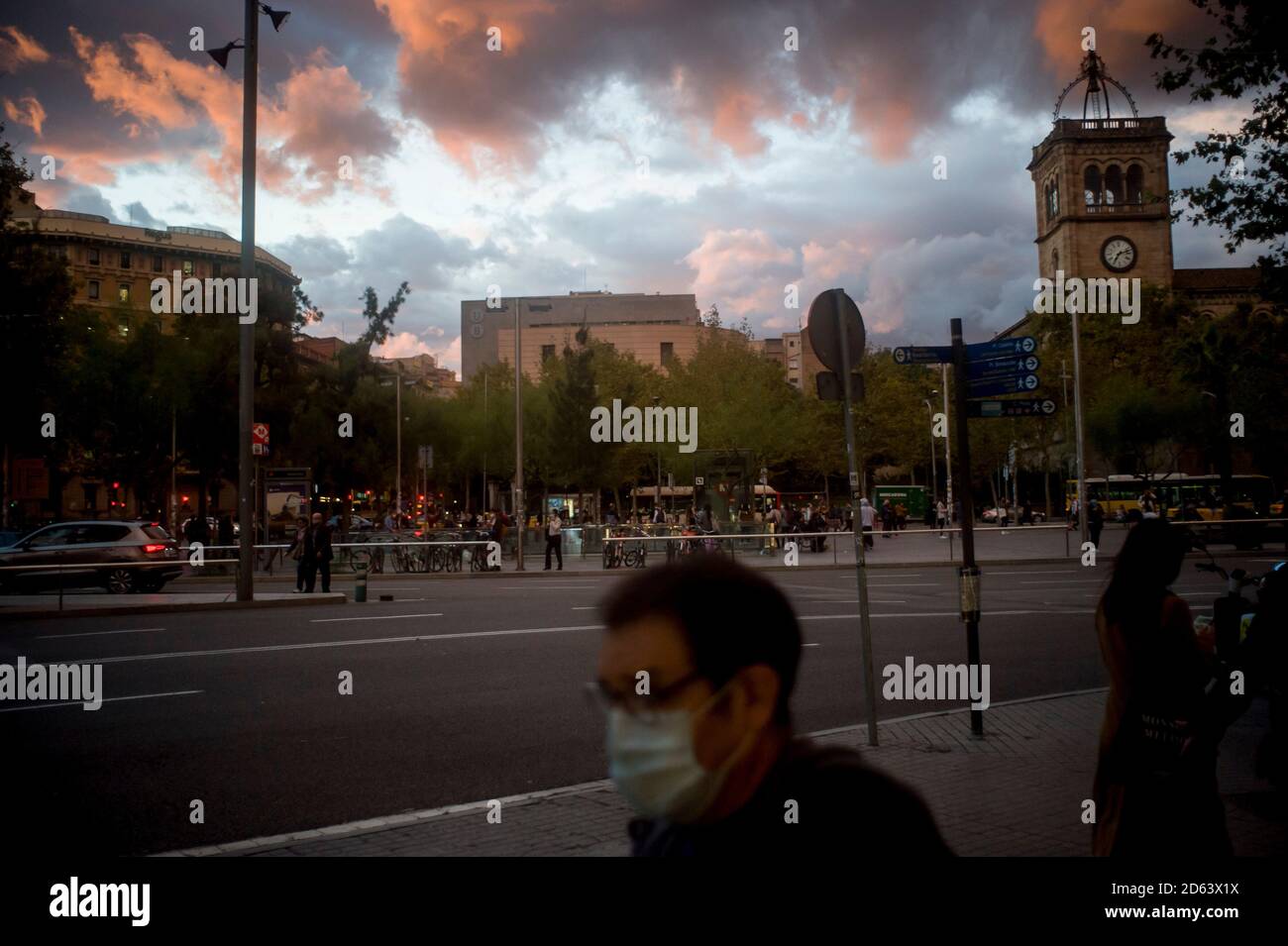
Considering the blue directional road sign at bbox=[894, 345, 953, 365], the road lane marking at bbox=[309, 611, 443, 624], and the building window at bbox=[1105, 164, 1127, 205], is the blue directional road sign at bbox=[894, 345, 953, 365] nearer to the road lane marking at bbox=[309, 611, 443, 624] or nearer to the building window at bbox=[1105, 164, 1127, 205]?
the road lane marking at bbox=[309, 611, 443, 624]

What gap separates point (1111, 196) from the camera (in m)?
79.0

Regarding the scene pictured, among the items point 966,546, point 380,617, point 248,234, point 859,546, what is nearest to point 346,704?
point 859,546

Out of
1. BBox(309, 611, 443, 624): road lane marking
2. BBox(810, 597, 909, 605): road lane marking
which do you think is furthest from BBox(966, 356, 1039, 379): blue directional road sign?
BBox(309, 611, 443, 624): road lane marking

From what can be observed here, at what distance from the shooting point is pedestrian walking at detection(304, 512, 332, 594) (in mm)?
21484

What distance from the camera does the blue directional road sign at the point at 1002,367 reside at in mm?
7922

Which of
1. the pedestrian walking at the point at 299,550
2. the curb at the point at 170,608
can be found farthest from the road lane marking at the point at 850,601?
the pedestrian walking at the point at 299,550

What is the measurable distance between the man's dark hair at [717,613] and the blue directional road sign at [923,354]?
704cm

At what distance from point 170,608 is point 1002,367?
49.2 feet

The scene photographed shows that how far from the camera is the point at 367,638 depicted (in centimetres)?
1316

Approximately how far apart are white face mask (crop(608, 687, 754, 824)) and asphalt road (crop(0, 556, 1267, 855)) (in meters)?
4.39

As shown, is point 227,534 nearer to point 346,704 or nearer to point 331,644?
point 331,644

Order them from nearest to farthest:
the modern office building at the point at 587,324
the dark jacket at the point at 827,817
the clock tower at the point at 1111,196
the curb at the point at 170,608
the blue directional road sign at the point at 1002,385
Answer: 1. the dark jacket at the point at 827,817
2. the blue directional road sign at the point at 1002,385
3. the curb at the point at 170,608
4. the clock tower at the point at 1111,196
5. the modern office building at the point at 587,324

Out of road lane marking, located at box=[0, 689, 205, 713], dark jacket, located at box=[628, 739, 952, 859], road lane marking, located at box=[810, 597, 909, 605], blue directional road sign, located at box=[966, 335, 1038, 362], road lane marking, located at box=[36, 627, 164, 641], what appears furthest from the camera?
road lane marking, located at box=[810, 597, 909, 605]

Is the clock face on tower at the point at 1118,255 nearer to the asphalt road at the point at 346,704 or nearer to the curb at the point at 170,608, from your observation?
the asphalt road at the point at 346,704
